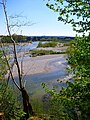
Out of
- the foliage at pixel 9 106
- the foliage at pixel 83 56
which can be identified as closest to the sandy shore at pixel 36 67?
the foliage at pixel 9 106

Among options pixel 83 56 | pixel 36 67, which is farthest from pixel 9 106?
pixel 36 67

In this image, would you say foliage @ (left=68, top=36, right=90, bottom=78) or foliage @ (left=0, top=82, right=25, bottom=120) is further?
foliage @ (left=0, top=82, right=25, bottom=120)

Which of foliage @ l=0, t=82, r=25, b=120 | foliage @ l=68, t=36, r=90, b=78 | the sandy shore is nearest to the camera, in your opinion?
foliage @ l=68, t=36, r=90, b=78

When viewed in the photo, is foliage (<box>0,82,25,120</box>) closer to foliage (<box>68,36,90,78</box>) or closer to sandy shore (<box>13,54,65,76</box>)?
foliage (<box>68,36,90,78</box>)

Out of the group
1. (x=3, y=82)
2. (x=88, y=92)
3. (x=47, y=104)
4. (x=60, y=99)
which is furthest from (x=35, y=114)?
(x=88, y=92)

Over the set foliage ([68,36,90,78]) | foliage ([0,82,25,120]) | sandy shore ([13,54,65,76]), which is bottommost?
sandy shore ([13,54,65,76])

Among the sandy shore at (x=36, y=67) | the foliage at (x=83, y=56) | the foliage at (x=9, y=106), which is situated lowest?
the sandy shore at (x=36, y=67)

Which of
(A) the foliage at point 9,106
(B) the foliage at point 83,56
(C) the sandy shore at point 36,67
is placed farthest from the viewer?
(C) the sandy shore at point 36,67

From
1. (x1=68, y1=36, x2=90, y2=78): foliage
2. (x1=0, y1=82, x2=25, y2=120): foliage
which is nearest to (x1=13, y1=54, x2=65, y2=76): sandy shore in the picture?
(x1=0, y1=82, x2=25, y2=120): foliage

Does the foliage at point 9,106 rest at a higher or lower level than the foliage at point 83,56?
lower

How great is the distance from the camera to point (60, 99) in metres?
11.0

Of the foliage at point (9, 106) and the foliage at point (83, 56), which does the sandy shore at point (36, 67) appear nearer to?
the foliage at point (9, 106)

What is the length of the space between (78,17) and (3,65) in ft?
47.4

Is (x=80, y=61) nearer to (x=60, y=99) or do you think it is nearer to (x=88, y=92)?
(x=88, y=92)
